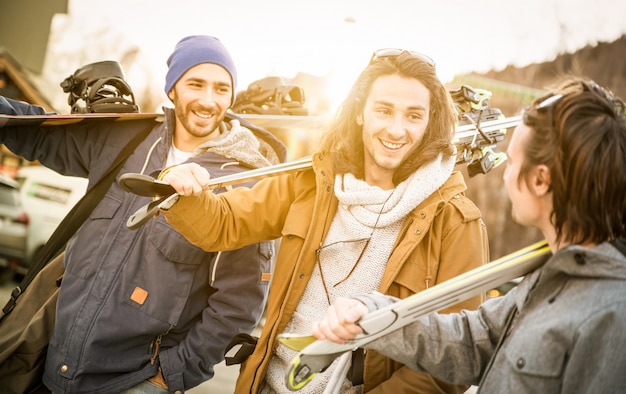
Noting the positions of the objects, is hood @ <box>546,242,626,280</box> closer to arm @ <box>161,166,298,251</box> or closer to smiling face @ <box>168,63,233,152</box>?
arm @ <box>161,166,298,251</box>

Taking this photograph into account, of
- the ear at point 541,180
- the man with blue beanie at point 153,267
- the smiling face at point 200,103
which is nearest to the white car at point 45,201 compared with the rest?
the man with blue beanie at point 153,267

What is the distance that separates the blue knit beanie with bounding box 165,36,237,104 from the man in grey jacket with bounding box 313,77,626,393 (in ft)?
5.34

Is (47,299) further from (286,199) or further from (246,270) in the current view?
(286,199)

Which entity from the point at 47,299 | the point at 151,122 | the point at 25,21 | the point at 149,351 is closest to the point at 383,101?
the point at 151,122

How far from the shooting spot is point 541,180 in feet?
5.16

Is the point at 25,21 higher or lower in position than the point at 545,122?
higher

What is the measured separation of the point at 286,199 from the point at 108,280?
86cm

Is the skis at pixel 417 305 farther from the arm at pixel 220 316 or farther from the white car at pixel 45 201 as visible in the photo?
the white car at pixel 45 201

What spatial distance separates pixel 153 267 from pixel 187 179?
0.62 meters

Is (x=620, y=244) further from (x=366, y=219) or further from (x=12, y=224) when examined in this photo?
(x=12, y=224)

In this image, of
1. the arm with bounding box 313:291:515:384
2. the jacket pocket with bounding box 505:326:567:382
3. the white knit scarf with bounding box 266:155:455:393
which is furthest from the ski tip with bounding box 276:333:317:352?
the jacket pocket with bounding box 505:326:567:382

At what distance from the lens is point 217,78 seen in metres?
2.86

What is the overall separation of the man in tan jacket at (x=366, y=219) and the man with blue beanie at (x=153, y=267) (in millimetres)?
380

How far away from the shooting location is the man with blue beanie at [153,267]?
2518 millimetres
